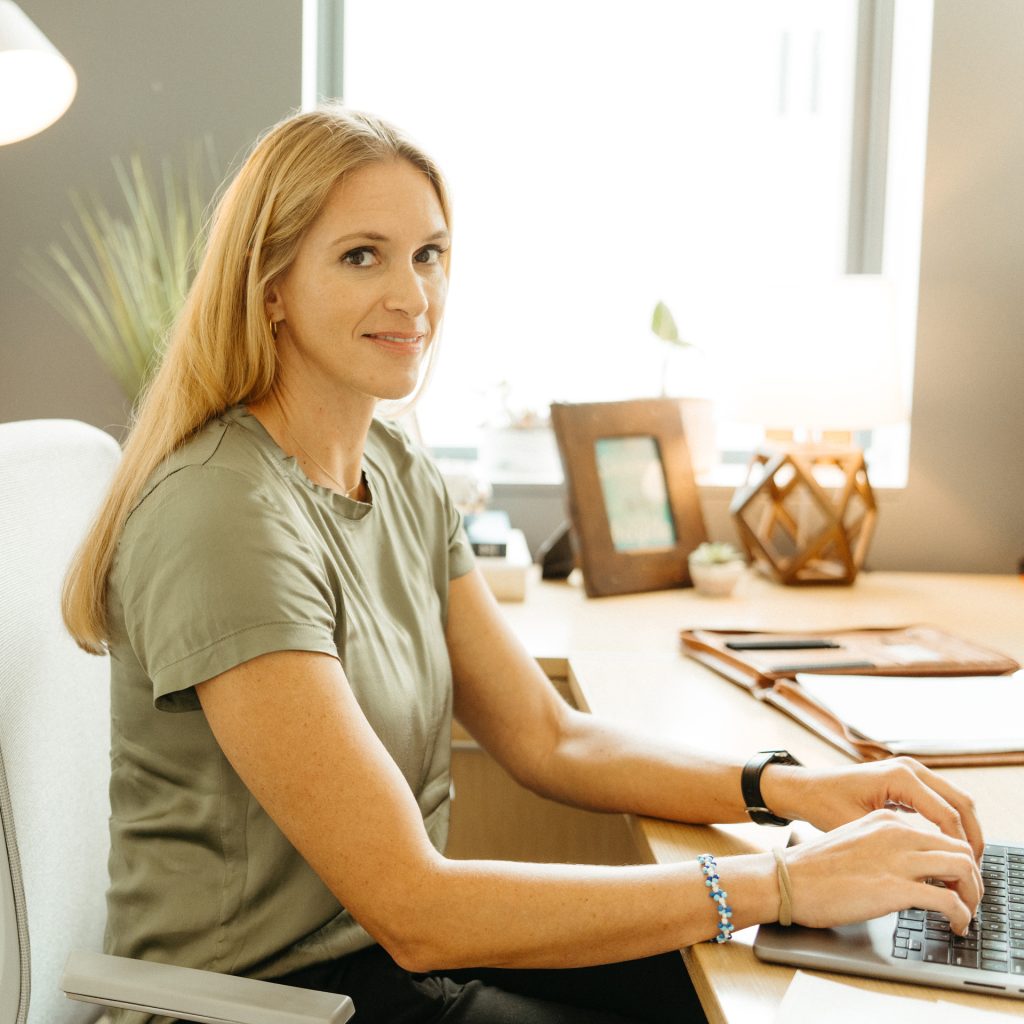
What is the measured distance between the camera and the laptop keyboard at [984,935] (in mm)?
842

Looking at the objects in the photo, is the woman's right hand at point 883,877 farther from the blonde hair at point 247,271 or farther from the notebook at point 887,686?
the blonde hair at point 247,271

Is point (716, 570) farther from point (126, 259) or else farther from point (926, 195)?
point (126, 259)

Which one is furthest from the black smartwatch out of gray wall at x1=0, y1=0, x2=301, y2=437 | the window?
gray wall at x1=0, y1=0, x2=301, y2=437

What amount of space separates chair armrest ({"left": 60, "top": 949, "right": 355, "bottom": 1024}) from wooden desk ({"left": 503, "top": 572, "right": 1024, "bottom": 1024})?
0.93ft

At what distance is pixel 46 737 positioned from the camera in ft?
3.47

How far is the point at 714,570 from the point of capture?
78.3 inches

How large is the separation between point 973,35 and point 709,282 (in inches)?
25.6

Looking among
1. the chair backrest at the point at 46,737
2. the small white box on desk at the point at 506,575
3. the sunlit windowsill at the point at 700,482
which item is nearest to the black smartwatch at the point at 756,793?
the chair backrest at the point at 46,737

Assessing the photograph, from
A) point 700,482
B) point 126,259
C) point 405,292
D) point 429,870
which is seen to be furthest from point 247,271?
point 700,482

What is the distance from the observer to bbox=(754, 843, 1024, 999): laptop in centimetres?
82

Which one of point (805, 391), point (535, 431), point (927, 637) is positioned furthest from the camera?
point (535, 431)

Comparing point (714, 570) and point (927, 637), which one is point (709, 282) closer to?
point (714, 570)

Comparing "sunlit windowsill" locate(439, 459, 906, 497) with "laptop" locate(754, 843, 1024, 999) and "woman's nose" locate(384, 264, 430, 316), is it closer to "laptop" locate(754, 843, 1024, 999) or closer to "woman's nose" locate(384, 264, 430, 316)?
"woman's nose" locate(384, 264, 430, 316)

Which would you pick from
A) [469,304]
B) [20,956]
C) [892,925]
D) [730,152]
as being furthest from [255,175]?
[730,152]
